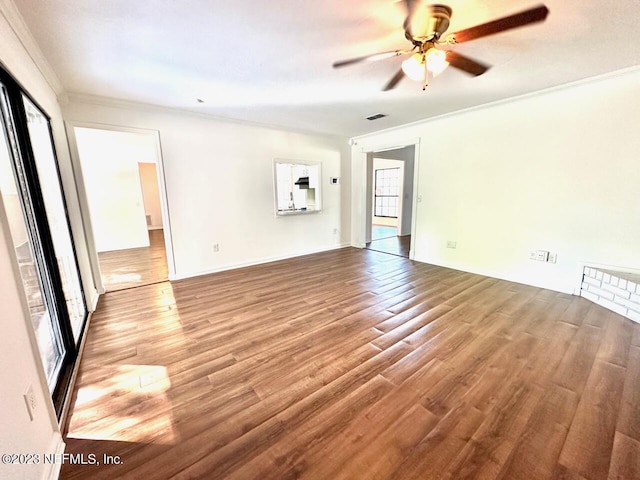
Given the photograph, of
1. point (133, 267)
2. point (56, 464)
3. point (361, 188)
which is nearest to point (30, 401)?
point (56, 464)

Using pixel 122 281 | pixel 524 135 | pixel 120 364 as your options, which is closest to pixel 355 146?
pixel 524 135

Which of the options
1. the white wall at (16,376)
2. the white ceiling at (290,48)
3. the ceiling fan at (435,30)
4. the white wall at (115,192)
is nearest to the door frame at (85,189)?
the white ceiling at (290,48)

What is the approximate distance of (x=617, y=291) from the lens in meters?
2.68

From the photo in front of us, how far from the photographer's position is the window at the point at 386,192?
905 centimetres

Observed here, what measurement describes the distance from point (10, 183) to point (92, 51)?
124 centimetres

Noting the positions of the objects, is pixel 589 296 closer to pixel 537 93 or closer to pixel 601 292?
pixel 601 292

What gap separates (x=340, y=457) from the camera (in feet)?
4.19

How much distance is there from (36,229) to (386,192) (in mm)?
8749

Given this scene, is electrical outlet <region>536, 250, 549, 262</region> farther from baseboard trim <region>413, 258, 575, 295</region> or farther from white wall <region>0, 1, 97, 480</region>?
white wall <region>0, 1, 97, 480</region>

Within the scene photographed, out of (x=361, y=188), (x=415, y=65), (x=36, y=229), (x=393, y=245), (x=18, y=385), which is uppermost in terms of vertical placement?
(x=415, y=65)

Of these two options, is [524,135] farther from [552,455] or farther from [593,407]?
[552,455]

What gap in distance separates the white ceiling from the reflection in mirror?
5.06 feet

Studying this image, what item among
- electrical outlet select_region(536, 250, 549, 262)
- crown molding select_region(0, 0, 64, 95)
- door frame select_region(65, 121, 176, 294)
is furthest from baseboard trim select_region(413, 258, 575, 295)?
crown molding select_region(0, 0, 64, 95)

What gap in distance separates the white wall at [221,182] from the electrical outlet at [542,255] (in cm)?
358
